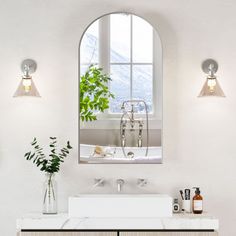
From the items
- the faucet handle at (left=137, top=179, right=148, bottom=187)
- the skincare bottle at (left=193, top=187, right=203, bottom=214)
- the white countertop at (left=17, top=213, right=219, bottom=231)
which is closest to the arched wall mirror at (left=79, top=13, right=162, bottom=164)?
the faucet handle at (left=137, top=179, right=148, bottom=187)

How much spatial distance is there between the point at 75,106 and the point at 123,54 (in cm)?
43

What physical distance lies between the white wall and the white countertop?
36 cm

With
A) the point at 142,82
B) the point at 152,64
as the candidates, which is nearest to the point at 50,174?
the point at 142,82

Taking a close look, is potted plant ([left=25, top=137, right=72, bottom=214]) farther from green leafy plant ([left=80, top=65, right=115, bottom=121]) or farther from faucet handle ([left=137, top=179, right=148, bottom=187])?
faucet handle ([left=137, top=179, right=148, bottom=187])

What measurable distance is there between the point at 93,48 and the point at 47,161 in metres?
0.73

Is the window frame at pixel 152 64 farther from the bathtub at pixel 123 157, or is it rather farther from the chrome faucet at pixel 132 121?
the bathtub at pixel 123 157

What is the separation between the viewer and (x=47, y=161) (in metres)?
3.38

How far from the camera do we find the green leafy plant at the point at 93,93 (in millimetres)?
3473

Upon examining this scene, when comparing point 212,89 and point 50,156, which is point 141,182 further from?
point 212,89

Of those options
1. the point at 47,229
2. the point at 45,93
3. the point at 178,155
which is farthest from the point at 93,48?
the point at 47,229

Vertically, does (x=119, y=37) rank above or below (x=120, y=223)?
above

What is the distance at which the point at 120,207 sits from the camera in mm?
3174

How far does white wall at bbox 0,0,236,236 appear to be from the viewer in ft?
11.5

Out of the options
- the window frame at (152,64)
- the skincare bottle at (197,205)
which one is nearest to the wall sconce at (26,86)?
the window frame at (152,64)
